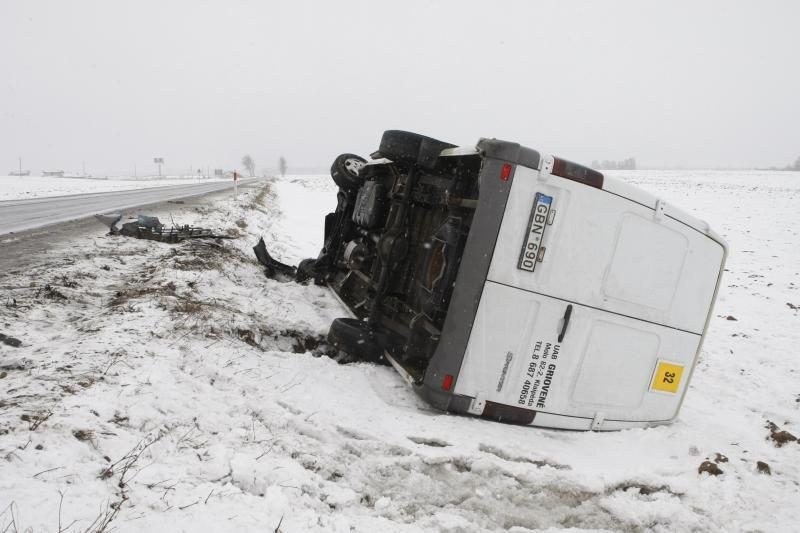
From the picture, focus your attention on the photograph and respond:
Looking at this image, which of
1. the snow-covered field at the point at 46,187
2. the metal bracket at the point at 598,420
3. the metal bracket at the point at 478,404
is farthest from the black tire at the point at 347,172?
the snow-covered field at the point at 46,187

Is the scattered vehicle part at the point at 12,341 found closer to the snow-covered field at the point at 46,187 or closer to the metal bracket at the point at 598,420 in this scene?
the metal bracket at the point at 598,420

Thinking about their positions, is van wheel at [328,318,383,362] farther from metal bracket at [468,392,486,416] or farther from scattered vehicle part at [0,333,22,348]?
scattered vehicle part at [0,333,22,348]

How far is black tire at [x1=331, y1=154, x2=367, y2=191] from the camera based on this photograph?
5.75 meters

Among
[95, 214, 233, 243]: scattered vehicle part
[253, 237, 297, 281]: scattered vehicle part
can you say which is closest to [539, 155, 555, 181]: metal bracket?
[253, 237, 297, 281]: scattered vehicle part

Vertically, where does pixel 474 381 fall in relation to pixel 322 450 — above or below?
above

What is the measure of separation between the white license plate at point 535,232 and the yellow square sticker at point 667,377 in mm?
1518

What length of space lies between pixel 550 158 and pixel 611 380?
69.4 inches

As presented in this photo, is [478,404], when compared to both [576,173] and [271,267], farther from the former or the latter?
[271,267]

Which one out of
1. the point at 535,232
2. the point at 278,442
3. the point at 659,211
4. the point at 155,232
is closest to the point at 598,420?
the point at 535,232

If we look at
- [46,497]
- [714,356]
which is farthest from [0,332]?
[714,356]

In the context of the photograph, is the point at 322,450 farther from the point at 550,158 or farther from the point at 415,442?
the point at 550,158

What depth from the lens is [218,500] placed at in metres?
1.99

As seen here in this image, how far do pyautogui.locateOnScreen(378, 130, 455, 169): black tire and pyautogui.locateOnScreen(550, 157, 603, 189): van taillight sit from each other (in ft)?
3.44

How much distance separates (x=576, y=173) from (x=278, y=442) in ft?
8.61
